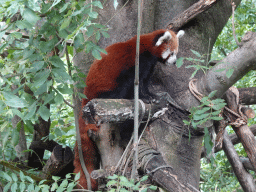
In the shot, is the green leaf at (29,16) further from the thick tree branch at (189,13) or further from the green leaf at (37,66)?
the thick tree branch at (189,13)

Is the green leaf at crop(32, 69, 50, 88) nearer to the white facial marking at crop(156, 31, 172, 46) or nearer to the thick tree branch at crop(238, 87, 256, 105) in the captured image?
the white facial marking at crop(156, 31, 172, 46)

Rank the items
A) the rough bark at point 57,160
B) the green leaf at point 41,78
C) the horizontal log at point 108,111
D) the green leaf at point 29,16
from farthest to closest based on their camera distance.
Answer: the rough bark at point 57,160
the horizontal log at point 108,111
the green leaf at point 41,78
the green leaf at point 29,16

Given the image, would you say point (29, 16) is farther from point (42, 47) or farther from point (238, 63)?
point (238, 63)

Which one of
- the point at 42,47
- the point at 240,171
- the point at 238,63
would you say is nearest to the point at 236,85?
the point at 240,171

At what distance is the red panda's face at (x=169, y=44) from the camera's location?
2.14m

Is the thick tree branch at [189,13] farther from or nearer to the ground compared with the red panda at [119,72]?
farther from the ground

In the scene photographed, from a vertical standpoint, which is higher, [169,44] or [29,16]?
[169,44]

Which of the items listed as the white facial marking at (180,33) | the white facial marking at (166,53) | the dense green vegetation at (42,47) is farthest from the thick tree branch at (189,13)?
the dense green vegetation at (42,47)

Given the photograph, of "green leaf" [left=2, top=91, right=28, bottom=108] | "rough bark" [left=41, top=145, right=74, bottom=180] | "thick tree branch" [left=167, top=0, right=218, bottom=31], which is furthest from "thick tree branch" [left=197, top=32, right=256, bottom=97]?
"rough bark" [left=41, top=145, right=74, bottom=180]

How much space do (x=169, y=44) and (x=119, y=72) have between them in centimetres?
55

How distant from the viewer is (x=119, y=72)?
2049 millimetres

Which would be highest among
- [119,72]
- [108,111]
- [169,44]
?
[169,44]

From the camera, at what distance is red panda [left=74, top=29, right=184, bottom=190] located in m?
1.94

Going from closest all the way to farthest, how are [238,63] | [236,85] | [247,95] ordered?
[238,63] → [247,95] → [236,85]
